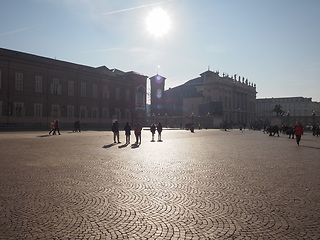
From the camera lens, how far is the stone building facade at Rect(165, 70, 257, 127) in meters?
87.6

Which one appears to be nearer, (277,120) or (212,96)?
(277,120)

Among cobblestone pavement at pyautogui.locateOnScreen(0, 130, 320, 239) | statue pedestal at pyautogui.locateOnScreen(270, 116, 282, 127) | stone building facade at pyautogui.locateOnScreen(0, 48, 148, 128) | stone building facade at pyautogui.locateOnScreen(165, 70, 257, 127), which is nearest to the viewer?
cobblestone pavement at pyautogui.locateOnScreen(0, 130, 320, 239)

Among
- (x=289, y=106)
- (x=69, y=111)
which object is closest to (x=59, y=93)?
(x=69, y=111)

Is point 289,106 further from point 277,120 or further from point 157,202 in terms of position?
point 157,202

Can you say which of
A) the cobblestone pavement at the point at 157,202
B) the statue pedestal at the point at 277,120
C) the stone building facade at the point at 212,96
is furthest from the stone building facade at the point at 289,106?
the cobblestone pavement at the point at 157,202

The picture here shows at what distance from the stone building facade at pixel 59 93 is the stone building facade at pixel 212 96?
40.7m

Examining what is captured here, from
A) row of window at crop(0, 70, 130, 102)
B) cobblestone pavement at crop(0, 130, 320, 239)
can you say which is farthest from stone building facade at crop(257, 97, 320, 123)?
cobblestone pavement at crop(0, 130, 320, 239)

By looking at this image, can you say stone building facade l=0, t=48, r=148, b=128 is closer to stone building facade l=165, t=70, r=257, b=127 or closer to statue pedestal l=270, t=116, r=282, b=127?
statue pedestal l=270, t=116, r=282, b=127

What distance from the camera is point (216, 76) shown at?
87.4m

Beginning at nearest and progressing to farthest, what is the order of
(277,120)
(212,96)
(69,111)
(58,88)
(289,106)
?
(58,88) → (69,111) → (277,120) → (212,96) → (289,106)

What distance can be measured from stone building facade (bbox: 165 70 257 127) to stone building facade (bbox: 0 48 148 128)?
40.7m

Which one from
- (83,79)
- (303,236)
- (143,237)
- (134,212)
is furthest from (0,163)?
(83,79)

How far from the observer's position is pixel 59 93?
39.8 meters

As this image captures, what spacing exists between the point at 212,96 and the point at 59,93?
58.1 metres
